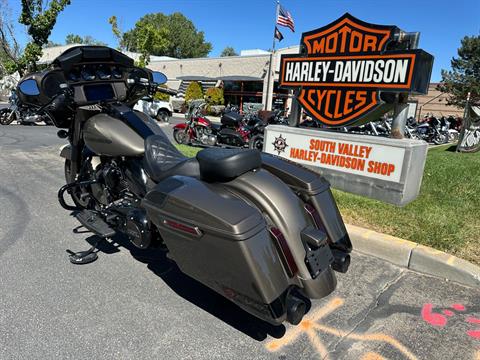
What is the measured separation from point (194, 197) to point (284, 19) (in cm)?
2227

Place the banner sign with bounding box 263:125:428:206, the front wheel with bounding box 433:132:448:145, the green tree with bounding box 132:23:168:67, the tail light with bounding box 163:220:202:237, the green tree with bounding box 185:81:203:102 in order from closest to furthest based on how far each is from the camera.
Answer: the tail light with bounding box 163:220:202:237, the banner sign with bounding box 263:125:428:206, the front wheel with bounding box 433:132:448:145, the green tree with bounding box 132:23:168:67, the green tree with bounding box 185:81:203:102

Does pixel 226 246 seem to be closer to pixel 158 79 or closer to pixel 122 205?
pixel 122 205

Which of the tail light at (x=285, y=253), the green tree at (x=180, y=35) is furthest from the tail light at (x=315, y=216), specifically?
the green tree at (x=180, y=35)

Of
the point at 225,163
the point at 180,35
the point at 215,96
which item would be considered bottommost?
the point at 225,163

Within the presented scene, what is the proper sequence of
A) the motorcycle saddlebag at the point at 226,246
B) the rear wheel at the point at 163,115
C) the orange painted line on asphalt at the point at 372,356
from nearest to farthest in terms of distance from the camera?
1. the motorcycle saddlebag at the point at 226,246
2. the orange painted line on asphalt at the point at 372,356
3. the rear wheel at the point at 163,115

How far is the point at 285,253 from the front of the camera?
2182 millimetres

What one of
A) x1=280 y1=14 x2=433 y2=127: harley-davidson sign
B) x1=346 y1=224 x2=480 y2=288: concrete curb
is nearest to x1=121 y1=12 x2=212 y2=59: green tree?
x1=280 y1=14 x2=433 y2=127: harley-davidson sign

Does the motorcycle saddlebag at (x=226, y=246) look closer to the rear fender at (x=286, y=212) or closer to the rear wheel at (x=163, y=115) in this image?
the rear fender at (x=286, y=212)

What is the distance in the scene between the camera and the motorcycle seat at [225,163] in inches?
91.0

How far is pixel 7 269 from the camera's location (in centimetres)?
306

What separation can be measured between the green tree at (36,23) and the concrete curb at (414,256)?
1753 cm

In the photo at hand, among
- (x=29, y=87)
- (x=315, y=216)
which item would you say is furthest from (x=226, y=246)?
(x=29, y=87)

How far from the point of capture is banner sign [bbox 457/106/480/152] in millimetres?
10180

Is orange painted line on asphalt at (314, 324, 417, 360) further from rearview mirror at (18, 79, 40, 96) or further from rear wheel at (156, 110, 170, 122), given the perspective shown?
rear wheel at (156, 110, 170, 122)
